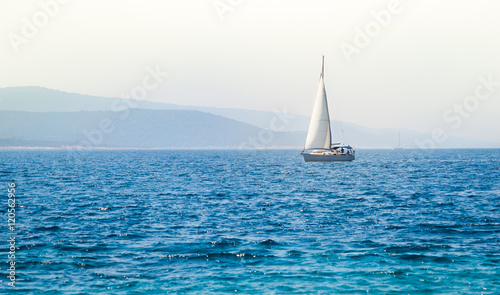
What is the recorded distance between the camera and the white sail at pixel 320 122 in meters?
108

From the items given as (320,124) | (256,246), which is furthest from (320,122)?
(256,246)

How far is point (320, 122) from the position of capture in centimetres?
10838

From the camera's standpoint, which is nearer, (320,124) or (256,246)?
(256,246)

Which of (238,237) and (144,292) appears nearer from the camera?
(144,292)

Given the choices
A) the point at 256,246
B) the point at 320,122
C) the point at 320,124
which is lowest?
the point at 256,246

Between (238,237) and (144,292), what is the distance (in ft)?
30.4

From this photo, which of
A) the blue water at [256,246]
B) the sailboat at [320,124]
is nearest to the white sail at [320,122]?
the sailboat at [320,124]

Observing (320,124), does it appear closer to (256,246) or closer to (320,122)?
(320,122)

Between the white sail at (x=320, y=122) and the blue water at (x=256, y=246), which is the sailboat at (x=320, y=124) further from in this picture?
the blue water at (x=256, y=246)

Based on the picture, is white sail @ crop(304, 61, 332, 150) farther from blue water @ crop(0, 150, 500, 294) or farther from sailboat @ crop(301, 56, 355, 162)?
blue water @ crop(0, 150, 500, 294)

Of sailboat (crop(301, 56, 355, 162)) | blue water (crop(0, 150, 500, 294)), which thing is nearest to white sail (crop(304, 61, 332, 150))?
sailboat (crop(301, 56, 355, 162))

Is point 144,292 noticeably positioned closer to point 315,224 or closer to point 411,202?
point 315,224

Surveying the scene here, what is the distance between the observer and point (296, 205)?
40.7 m

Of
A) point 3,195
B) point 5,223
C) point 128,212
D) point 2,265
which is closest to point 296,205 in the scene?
point 128,212
